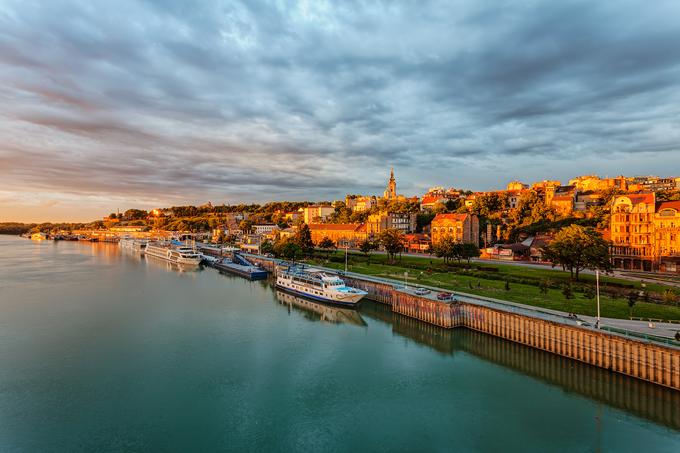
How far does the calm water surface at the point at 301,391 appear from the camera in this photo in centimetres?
2253

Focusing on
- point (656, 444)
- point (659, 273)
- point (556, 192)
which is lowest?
point (656, 444)

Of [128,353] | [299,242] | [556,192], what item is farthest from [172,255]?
→ [556,192]

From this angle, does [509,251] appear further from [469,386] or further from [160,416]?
[160,416]

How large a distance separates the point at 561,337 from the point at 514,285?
20.7 meters

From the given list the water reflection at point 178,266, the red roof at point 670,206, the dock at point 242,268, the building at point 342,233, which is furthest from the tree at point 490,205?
the water reflection at point 178,266

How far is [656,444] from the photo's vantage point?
72.5ft

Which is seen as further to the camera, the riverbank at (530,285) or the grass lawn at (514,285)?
the riverbank at (530,285)

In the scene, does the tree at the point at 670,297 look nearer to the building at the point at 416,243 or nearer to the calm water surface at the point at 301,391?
the calm water surface at the point at 301,391

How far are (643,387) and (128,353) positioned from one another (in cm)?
4381

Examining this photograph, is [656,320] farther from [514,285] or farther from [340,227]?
[340,227]

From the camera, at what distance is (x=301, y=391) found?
28.2 meters

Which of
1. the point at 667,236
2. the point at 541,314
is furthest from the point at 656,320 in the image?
the point at 667,236

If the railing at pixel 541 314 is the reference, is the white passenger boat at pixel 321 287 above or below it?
below

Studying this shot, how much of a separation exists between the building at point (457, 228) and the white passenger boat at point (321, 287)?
43553mm
